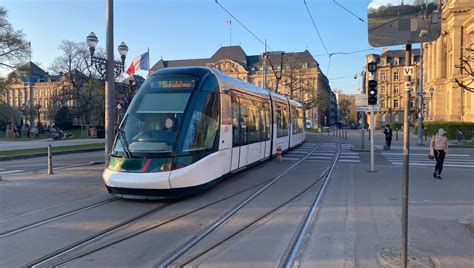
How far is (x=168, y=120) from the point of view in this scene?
8.41m

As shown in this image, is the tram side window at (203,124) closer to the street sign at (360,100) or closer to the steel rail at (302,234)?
the steel rail at (302,234)

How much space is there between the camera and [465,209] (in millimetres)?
7875

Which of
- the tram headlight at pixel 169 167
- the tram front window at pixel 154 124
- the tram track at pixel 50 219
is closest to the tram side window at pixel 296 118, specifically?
the tram front window at pixel 154 124

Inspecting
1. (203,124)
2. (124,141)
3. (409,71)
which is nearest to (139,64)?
(203,124)

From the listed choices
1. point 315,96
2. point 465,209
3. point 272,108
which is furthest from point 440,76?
point 465,209

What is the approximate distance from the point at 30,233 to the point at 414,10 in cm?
652

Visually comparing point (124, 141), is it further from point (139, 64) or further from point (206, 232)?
point (139, 64)

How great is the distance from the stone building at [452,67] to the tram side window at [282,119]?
98.1 ft

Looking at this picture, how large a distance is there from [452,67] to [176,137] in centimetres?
5627

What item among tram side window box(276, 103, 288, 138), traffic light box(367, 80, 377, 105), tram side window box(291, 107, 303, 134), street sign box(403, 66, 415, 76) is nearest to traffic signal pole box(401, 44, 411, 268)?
street sign box(403, 66, 415, 76)

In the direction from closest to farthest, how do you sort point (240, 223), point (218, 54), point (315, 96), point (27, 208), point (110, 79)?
1. point (240, 223)
2. point (27, 208)
3. point (110, 79)
4. point (315, 96)
5. point (218, 54)

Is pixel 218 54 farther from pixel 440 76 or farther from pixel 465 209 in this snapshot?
pixel 465 209

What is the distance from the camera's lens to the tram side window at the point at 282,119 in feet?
58.1

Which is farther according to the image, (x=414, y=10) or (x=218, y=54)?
(x=218, y=54)
